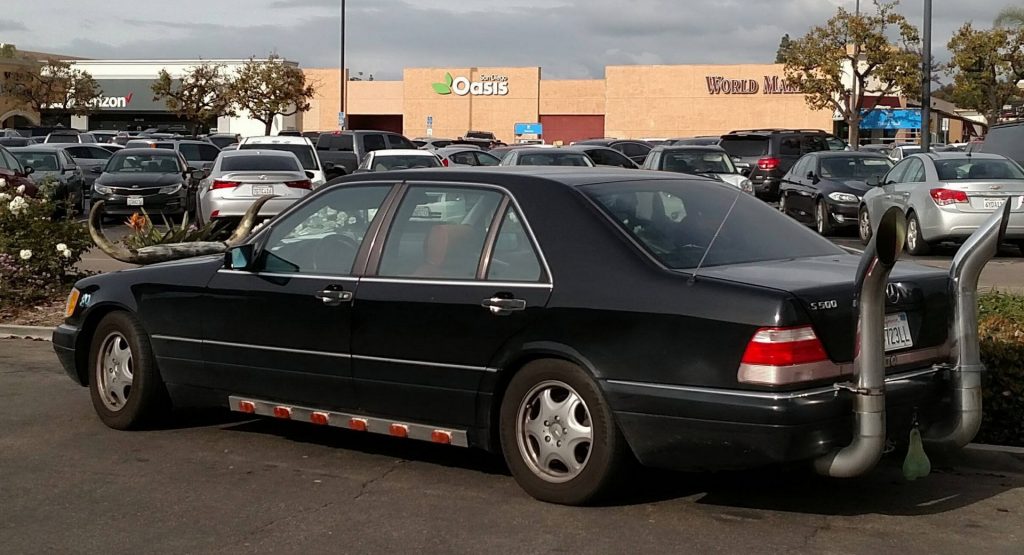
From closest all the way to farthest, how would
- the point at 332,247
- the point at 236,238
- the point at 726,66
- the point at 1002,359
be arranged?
1. the point at 332,247
2. the point at 1002,359
3. the point at 236,238
4. the point at 726,66

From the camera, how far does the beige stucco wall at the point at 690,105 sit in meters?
70.8

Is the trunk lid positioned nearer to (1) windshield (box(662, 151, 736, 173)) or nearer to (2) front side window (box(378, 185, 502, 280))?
(2) front side window (box(378, 185, 502, 280))

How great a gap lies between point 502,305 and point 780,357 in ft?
4.56

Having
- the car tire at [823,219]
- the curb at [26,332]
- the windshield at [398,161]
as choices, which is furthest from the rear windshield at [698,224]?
the windshield at [398,161]

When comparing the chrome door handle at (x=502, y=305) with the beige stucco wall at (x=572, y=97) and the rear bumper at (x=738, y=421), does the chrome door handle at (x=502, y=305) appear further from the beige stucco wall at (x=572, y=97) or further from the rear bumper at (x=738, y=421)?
the beige stucco wall at (x=572, y=97)

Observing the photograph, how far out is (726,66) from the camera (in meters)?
71.3

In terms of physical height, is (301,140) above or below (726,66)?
below

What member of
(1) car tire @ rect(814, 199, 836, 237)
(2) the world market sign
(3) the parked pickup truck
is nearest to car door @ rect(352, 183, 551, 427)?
(1) car tire @ rect(814, 199, 836, 237)

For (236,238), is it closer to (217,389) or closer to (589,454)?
(217,389)

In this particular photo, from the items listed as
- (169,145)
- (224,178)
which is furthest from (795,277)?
(169,145)

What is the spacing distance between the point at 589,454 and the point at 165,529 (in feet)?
6.25

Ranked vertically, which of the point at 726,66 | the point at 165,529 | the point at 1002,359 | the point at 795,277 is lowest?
the point at 165,529

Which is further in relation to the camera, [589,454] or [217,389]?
[217,389]

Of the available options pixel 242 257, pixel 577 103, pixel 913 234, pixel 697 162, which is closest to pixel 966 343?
pixel 242 257
